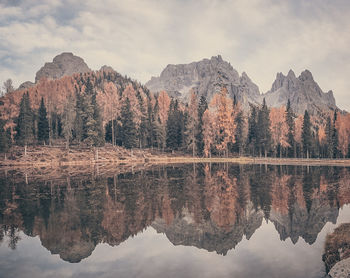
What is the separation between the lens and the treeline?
7669 cm

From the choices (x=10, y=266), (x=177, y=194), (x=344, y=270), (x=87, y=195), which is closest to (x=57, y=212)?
(x=87, y=195)

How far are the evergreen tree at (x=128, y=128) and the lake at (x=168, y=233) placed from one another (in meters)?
52.5

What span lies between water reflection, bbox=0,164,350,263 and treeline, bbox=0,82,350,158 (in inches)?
1859

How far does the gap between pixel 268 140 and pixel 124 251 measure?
81772mm

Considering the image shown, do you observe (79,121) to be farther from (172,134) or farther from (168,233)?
(168,233)

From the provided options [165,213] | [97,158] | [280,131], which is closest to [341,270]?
[165,213]

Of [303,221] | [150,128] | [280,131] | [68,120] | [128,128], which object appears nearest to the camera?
[303,221]

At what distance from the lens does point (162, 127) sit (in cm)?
8750

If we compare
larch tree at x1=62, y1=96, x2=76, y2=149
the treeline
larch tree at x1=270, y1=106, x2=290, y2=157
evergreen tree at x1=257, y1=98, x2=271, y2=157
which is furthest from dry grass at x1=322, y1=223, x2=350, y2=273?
evergreen tree at x1=257, y1=98, x2=271, y2=157

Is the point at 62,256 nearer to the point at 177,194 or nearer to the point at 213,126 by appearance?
the point at 177,194

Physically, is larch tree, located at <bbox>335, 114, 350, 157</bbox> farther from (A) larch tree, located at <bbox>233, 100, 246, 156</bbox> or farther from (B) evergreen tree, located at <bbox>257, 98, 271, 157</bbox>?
(A) larch tree, located at <bbox>233, 100, 246, 156</bbox>

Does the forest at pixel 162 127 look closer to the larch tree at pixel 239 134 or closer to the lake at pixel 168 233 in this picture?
the larch tree at pixel 239 134

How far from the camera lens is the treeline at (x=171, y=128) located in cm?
7669

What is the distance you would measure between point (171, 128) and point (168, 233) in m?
73.7
